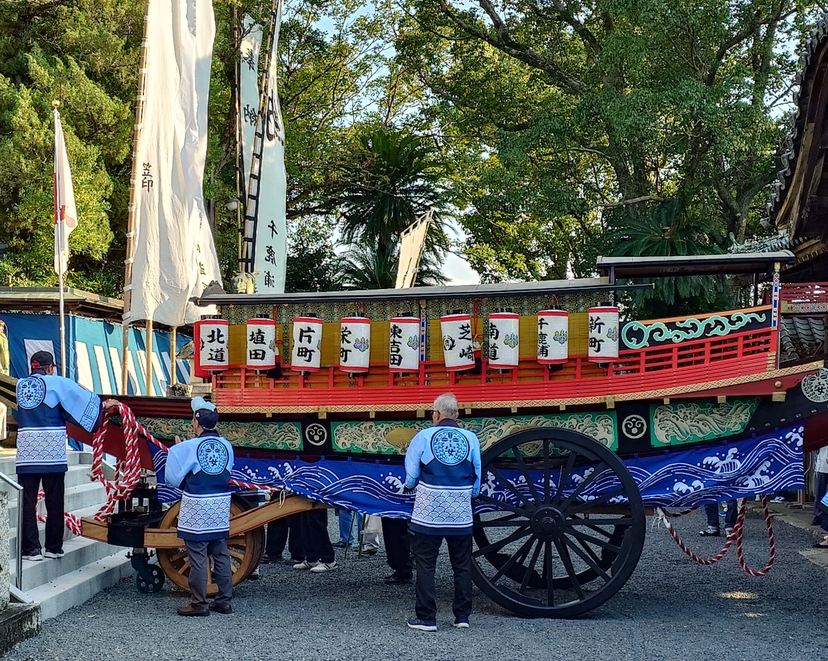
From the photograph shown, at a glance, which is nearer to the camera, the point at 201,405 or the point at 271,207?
the point at 201,405

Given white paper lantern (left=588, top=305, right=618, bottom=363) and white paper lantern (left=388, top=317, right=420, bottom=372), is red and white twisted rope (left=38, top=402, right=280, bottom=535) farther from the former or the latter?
Answer: white paper lantern (left=588, top=305, right=618, bottom=363)

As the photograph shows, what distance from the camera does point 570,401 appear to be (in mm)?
6914

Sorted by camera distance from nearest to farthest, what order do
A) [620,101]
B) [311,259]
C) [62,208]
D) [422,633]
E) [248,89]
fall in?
[422,633] → [62,208] → [248,89] → [620,101] → [311,259]

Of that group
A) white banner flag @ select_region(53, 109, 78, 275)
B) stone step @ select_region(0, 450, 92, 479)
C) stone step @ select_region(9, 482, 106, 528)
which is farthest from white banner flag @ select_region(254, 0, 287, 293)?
stone step @ select_region(9, 482, 106, 528)

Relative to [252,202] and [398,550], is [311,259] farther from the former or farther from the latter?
[398,550]

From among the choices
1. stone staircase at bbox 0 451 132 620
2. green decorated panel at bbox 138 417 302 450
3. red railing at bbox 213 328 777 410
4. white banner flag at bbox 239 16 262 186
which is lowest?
stone staircase at bbox 0 451 132 620

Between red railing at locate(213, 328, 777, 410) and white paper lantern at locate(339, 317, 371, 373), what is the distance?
168 mm

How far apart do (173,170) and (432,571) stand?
5397mm

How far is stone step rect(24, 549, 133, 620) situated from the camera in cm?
659

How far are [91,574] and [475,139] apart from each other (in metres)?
18.2

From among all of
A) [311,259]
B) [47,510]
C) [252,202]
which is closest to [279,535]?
[47,510]

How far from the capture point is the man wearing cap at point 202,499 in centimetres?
673

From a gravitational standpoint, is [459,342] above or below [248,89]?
below

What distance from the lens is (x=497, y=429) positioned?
7172 mm
